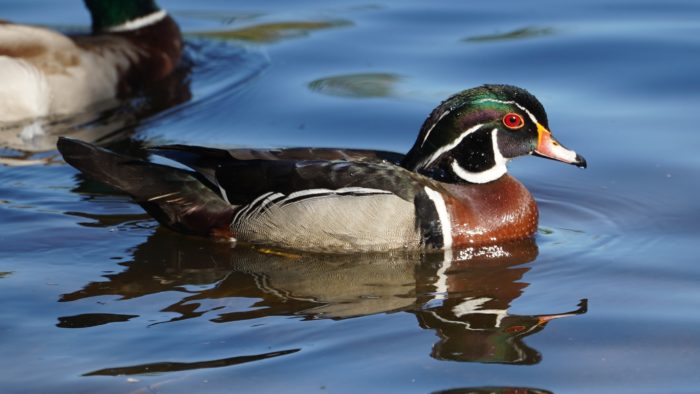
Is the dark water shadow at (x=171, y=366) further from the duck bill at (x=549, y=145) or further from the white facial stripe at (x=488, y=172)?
the duck bill at (x=549, y=145)

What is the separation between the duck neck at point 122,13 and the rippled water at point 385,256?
0.62m

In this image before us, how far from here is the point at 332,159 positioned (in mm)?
8805

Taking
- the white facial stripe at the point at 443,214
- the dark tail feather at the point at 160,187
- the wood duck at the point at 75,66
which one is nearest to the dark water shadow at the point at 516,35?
the wood duck at the point at 75,66

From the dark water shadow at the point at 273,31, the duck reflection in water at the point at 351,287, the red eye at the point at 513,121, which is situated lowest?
the duck reflection in water at the point at 351,287

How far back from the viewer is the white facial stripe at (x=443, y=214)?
28.2ft

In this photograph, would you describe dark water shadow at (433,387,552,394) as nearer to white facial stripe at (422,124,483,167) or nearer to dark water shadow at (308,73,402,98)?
white facial stripe at (422,124,483,167)

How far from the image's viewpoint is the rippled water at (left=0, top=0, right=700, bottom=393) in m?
6.82

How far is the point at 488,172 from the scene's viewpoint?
894cm

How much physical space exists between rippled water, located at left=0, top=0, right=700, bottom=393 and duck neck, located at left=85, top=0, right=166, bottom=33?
2.05 feet

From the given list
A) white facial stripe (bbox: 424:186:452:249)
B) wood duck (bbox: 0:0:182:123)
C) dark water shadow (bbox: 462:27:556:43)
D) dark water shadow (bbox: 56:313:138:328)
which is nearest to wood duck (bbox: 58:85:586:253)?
white facial stripe (bbox: 424:186:452:249)

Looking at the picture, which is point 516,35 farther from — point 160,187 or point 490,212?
A: point 160,187

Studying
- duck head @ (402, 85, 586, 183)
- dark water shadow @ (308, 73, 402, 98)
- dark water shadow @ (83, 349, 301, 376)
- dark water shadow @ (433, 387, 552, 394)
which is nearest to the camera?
dark water shadow @ (433, 387, 552, 394)

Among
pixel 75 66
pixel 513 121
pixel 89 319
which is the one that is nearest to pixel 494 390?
pixel 89 319

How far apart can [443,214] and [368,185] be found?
1.76ft
